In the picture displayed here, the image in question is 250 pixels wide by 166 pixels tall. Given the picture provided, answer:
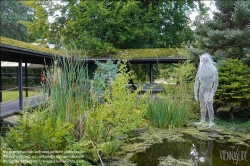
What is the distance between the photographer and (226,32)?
7172 mm

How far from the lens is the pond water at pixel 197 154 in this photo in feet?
11.2

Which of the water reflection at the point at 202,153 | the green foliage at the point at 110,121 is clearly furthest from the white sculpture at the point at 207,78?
the green foliage at the point at 110,121

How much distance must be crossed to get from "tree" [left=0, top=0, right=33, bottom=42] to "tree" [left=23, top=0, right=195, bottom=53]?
4716mm

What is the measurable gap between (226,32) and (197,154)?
4.76 m

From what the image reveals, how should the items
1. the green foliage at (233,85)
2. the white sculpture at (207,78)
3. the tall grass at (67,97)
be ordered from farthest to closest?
the green foliage at (233,85) → the white sculpture at (207,78) → the tall grass at (67,97)

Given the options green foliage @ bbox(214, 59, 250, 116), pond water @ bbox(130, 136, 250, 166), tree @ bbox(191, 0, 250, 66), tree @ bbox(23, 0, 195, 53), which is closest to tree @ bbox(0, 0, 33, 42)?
tree @ bbox(23, 0, 195, 53)

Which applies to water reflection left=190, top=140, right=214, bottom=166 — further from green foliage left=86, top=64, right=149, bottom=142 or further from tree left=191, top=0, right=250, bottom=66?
tree left=191, top=0, right=250, bottom=66

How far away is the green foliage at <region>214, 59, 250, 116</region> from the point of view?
6.10 m

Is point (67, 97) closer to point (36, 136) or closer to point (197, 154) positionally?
point (36, 136)

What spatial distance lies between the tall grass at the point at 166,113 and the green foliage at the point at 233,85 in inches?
54.0

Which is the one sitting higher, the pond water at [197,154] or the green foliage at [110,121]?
the green foliage at [110,121]

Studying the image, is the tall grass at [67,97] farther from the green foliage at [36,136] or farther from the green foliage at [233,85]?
the green foliage at [233,85]

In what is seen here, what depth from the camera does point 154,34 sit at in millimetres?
15000

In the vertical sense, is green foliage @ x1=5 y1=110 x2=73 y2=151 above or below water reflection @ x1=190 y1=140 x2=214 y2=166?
above
